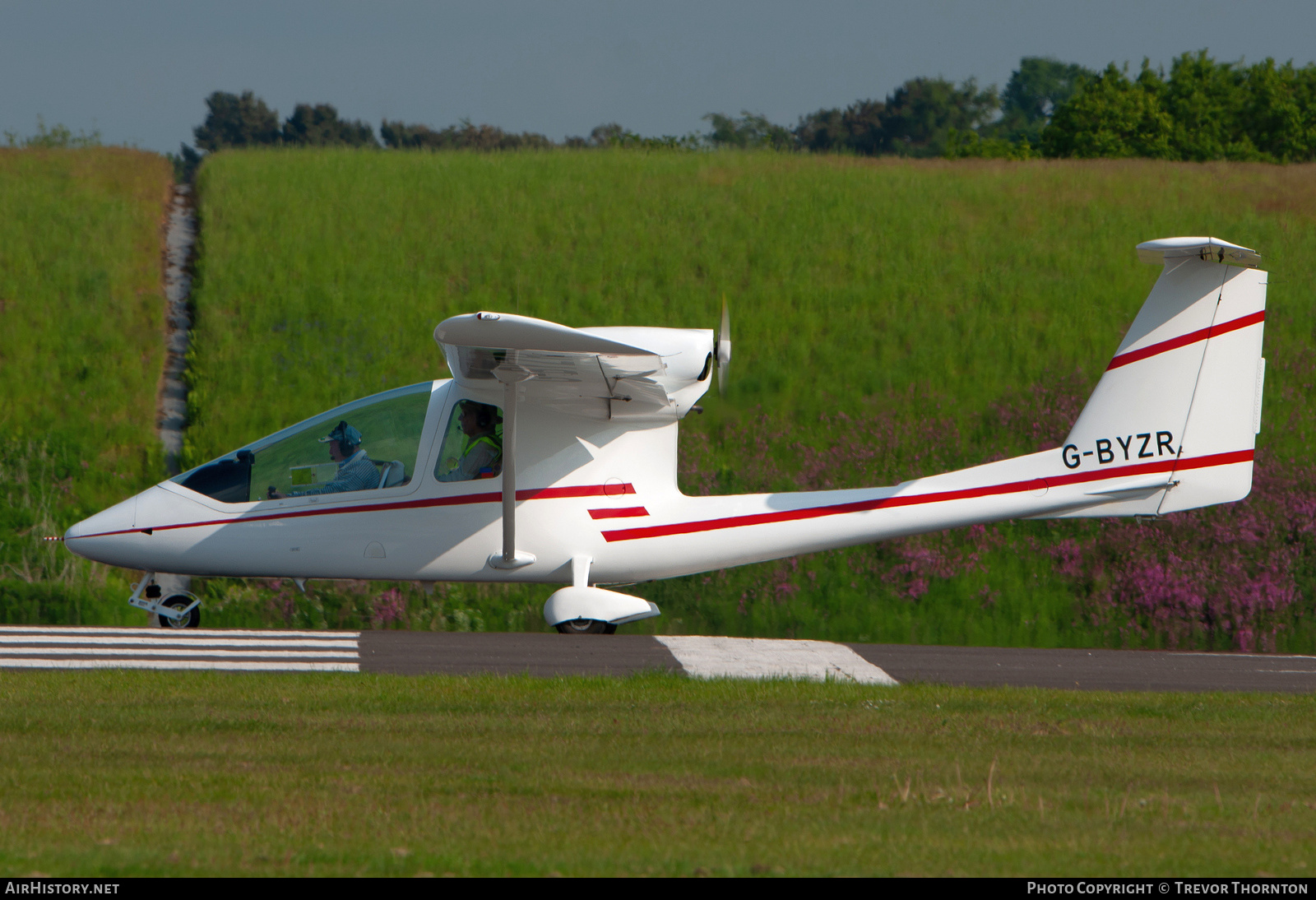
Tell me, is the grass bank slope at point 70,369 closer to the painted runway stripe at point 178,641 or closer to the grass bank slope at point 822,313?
the grass bank slope at point 822,313

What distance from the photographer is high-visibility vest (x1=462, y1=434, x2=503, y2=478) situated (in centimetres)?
1116

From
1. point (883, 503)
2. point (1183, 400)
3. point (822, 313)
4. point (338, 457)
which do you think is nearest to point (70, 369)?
point (338, 457)

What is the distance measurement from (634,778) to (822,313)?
16941 mm

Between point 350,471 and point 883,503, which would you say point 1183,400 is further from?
point 350,471

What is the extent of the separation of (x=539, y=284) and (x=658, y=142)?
59.0ft

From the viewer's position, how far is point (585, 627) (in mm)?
11109

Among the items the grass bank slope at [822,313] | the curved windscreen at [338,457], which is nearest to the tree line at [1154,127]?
the grass bank slope at [822,313]

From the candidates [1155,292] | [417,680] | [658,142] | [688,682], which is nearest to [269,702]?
[417,680]

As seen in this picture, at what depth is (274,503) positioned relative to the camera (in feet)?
36.7

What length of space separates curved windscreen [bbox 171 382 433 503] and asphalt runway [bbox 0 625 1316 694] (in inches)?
52.1

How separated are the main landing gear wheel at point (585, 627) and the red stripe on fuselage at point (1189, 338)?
5.46m

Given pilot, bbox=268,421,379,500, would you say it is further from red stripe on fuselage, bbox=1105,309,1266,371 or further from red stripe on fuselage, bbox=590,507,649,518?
red stripe on fuselage, bbox=1105,309,1266,371

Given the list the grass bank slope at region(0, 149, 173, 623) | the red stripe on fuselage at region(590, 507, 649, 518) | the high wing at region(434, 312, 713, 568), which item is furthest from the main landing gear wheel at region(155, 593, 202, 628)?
the red stripe on fuselage at region(590, 507, 649, 518)
